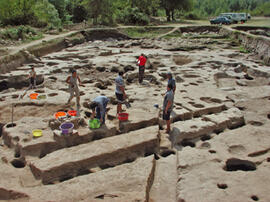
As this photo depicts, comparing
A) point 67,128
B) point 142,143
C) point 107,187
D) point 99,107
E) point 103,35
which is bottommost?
point 107,187

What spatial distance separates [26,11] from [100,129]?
2330 cm

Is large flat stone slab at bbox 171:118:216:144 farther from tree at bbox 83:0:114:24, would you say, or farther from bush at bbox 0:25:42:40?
tree at bbox 83:0:114:24

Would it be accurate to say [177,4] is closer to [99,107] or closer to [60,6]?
[60,6]

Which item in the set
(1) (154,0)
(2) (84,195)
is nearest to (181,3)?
(1) (154,0)

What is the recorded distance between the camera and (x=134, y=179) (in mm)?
5297

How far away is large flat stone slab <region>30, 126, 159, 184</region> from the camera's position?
18.5 ft

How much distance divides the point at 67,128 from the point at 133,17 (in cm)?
2886

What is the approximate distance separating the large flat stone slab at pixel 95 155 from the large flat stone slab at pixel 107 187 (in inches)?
16.3

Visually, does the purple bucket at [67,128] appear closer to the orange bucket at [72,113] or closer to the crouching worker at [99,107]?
the crouching worker at [99,107]

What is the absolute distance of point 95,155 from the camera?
6047mm

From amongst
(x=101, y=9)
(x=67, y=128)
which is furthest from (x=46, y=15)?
(x=67, y=128)

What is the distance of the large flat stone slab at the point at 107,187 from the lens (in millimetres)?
4836

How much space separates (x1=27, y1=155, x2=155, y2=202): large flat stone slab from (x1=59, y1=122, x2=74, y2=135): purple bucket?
1473 millimetres

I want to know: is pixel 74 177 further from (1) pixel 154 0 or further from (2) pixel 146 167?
(1) pixel 154 0
